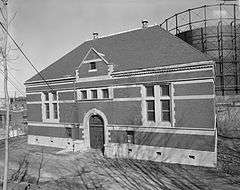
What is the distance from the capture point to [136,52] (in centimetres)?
2584

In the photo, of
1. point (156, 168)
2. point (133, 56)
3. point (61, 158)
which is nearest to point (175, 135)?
point (156, 168)

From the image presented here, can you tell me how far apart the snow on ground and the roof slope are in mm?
8411

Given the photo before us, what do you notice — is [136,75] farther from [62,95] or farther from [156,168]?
[62,95]

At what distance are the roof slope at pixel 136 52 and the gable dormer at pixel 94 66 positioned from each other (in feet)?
2.69

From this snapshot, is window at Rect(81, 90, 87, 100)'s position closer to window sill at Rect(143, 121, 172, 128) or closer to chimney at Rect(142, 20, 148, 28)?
window sill at Rect(143, 121, 172, 128)

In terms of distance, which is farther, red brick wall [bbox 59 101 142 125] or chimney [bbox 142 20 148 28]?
chimney [bbox 142 20 148 28]

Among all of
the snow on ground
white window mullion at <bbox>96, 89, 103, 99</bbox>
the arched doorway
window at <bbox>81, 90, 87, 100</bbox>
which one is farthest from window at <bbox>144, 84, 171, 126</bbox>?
window at <bbox>81, 90, 87, 100</bbox>

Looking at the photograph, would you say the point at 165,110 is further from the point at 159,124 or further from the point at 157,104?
the point at 159,124

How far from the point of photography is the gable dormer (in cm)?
2496

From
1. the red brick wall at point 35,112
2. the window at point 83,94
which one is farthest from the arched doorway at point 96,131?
the red brick wall at point 35,112

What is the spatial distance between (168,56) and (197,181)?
10.8 m

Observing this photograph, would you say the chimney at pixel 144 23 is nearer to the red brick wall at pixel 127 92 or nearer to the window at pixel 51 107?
the red brick wall at pixel 127 92

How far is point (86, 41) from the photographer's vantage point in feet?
115

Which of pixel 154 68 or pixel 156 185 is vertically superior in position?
pixel 154 68
